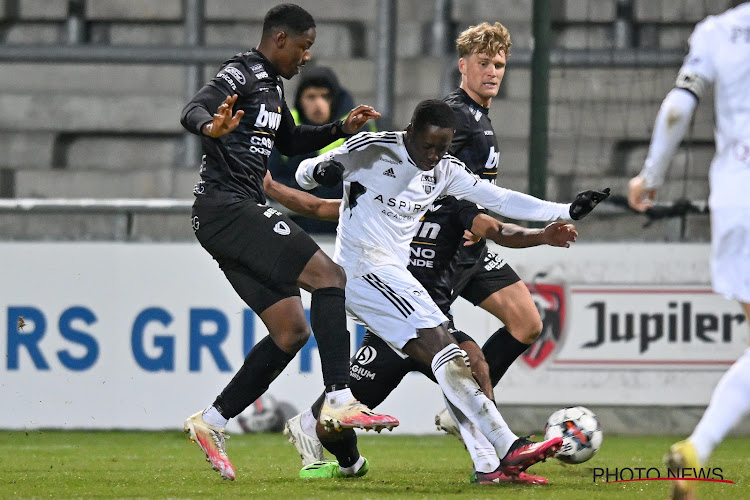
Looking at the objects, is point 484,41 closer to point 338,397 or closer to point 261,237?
point 261,237

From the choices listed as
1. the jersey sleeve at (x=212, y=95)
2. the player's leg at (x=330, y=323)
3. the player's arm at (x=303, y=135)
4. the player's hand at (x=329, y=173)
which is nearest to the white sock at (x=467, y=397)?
the player's leg at (x=330, y=323)

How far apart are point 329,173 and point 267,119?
0.40 m

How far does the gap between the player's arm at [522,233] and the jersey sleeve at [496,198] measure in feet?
0.32

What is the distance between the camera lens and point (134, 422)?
8898 mm

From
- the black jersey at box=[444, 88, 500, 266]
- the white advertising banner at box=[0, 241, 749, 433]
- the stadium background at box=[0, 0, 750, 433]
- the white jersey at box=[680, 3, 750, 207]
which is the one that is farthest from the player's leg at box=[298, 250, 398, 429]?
the stadium background at box=[0, 0, 750, 433]

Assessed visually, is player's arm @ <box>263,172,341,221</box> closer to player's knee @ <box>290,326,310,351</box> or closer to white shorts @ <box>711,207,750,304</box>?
player's knee @ <box>290,326,310,351</box>

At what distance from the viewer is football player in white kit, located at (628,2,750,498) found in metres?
4.25

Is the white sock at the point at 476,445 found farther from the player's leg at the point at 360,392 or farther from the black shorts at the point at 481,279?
the black shorts at the point at 481,279

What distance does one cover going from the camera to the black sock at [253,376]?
5766 millimetres

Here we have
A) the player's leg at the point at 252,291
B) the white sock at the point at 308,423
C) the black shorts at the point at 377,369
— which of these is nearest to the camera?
the player's leg at the point at 252,291

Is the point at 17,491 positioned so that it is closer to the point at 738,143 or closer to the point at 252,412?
the point at 738,143

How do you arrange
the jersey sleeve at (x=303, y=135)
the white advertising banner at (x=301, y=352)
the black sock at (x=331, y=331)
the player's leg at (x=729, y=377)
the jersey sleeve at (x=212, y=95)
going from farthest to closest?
the white advertising banner at (x=301, y=352), the jersey sleeve at (x=303, y=135), the black sock at (x=331, y=331), the jersey sleeve at (x=212, y=95), the player's leg at (x=729, y=377)

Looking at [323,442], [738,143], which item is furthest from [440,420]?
[738,143]

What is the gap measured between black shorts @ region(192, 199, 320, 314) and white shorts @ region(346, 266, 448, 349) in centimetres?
30
